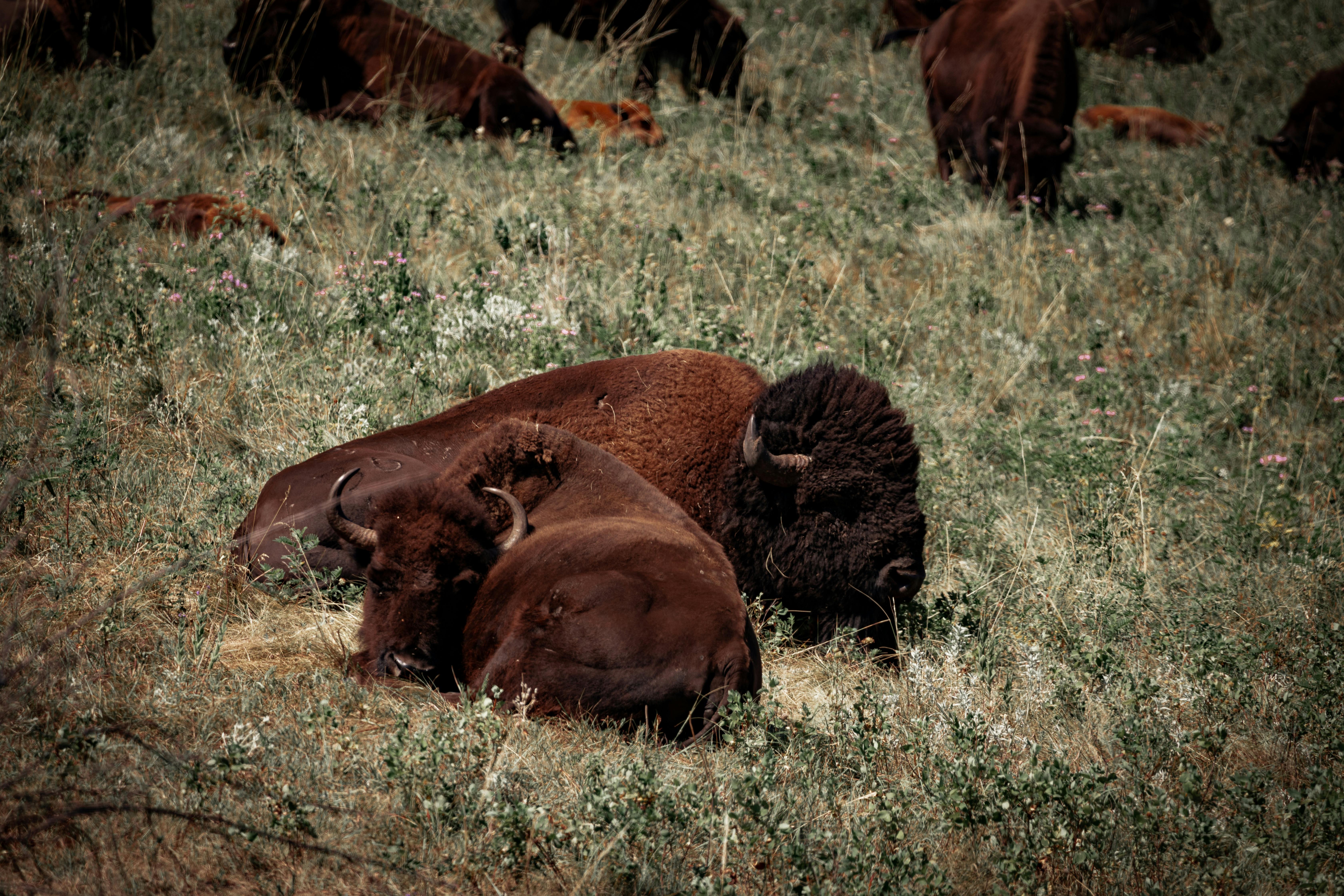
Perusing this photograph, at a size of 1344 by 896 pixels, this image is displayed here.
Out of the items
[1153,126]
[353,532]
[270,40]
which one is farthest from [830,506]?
[1153,126]

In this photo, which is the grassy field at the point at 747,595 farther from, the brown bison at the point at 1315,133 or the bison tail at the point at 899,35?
the bison tail at the point at 899,35

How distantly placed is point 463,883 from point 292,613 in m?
1.89

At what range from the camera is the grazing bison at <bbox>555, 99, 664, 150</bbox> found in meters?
10.9

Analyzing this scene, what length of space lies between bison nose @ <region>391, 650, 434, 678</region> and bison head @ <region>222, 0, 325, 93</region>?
26.2 ft

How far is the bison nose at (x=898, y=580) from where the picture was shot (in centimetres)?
477

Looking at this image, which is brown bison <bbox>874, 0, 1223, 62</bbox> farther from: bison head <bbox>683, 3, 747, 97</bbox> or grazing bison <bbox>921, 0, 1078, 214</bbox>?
bison head <bbox>683, 3, 747, 97</bbox>

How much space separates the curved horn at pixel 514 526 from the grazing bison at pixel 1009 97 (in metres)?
7.54

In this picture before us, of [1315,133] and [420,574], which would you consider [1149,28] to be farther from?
[420,574]

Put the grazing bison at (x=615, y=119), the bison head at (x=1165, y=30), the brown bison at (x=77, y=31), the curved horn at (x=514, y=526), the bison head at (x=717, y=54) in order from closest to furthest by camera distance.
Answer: the curved horn at (x=514, y=526) → the brown bison at (x=77, y=31) → the grazing bison at (x=615, y=119) → the bison head at (x=717, y=54) → the bison head at (x=1165, y=30)

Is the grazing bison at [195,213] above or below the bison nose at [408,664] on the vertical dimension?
above

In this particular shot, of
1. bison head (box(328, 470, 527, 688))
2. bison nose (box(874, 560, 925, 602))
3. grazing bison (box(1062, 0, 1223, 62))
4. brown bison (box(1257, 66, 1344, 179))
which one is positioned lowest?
bison nose (box(874, 560, 925, 602))

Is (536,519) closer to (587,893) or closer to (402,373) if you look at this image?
(587,893)

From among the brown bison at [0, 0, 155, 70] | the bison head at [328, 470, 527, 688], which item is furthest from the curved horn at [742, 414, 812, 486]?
the brown bison at [0, 0, 155, 70]

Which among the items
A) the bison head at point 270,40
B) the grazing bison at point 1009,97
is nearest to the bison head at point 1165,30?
the grazing bison at point 1009,97
